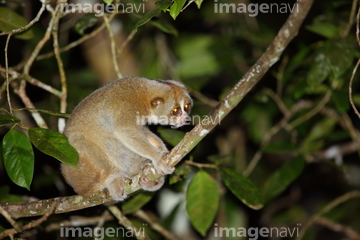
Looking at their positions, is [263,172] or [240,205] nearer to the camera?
[240,205]

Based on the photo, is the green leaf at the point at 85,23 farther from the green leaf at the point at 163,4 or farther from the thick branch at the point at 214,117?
the thick branch at the point at 214,117

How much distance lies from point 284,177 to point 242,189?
0.92 meters

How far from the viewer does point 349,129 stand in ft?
19.2

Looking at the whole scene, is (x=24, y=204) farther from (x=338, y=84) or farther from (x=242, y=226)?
(x=338, y=84)

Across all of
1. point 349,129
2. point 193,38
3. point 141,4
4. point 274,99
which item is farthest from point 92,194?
point 193,38

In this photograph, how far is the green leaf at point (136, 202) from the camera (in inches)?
173

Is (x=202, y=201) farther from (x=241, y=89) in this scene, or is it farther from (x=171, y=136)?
(x=241, y=89)

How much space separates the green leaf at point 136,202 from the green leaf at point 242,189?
2.59 feet

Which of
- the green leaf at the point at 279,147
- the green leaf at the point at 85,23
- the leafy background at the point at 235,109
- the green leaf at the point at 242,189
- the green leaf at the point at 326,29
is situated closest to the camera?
the green leaf at the point at 242,189

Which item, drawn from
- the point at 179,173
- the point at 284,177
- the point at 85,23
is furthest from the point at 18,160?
the point at 284,177

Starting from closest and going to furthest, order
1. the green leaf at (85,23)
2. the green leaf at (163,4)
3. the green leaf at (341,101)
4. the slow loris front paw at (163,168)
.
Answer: the green leaf at (163,4)
the slow loris front paw at (163,168)
the green leaf at (85,23)
the green leaf at (341,101)

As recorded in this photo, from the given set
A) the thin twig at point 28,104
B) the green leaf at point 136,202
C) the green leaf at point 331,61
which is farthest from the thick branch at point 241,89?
the thin twig at point 28,104

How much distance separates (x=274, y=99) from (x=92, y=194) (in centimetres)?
317

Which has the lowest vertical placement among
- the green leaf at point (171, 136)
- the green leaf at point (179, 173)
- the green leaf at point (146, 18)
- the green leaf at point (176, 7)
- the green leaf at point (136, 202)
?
the green leaf at point (136, 202)
